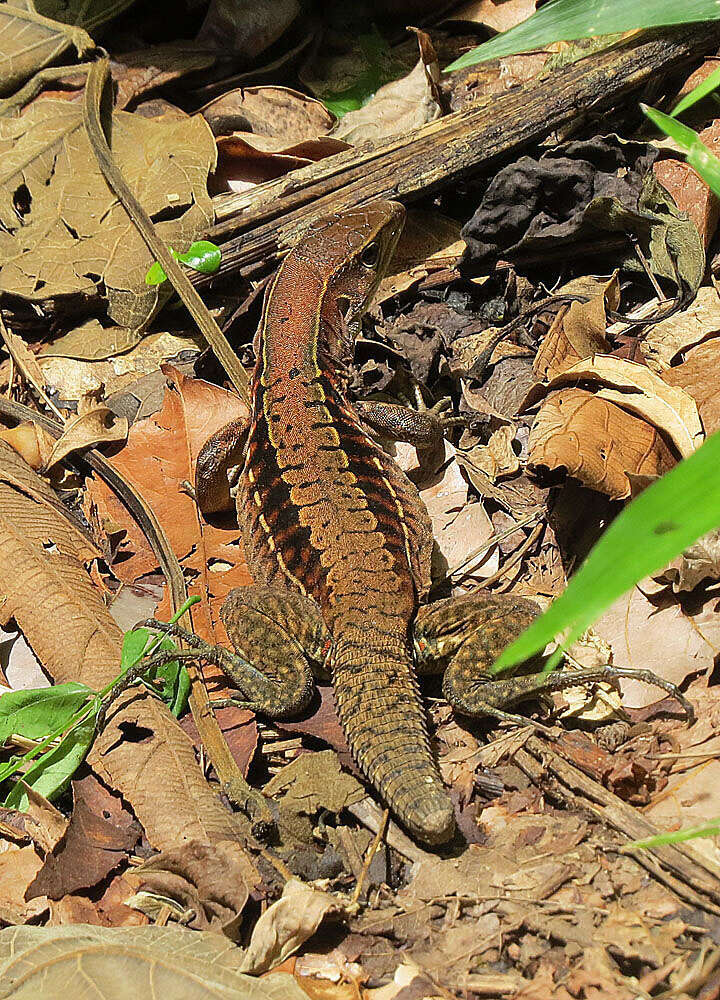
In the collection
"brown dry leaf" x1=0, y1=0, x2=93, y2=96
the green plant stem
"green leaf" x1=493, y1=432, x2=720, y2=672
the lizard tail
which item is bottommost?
the lizard tail

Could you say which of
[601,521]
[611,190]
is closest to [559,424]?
[601,521]

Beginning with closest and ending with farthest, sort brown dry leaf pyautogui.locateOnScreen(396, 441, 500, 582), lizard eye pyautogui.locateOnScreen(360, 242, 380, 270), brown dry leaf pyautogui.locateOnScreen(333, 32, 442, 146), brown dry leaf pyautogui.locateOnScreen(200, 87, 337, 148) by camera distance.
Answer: brown dry leaf pyautogui.locateOnScreen(396, 441, 500, 582) < lizard eye pyautogui.locateOnScreen(360, 242, 380, 270) < brown dry leaf pyautogui.locateOnScreen(333, 32, 442, 146) < brown dry leaf pyautogui.locateOnScreen(200, 87, 337, 148)

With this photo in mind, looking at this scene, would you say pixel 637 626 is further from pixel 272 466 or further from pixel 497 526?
pixel 272 466

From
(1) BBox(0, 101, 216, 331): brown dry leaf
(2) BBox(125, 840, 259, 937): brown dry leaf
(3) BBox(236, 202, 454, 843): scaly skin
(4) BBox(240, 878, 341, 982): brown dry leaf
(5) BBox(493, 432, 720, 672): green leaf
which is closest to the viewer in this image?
(5) BBox(493, 432, 720, 672): green leaf

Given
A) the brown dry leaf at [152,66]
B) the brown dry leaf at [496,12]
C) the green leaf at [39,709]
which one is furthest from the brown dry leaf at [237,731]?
the brown dry leaf at [496,12]

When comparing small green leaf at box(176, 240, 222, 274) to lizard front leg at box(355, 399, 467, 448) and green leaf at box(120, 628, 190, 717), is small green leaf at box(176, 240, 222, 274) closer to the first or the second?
lizard front leg at box(355, 399, 467, 448)

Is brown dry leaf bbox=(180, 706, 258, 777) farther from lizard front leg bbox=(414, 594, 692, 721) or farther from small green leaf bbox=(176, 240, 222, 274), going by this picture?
small green leaf bbox=(176, 240, 222, 274)

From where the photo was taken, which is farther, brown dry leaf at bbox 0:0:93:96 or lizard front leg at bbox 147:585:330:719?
brown dry leaf at bbox 0:0:93:96

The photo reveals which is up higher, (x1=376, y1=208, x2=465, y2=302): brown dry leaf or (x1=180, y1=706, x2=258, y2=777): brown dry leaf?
(x1=376, y1=208, x2=465, y2=302): brown dry leaf

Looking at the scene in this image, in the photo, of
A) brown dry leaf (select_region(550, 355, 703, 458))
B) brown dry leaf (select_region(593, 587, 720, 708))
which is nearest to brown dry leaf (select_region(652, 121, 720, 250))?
brown dry leaf (select_region(550, 355, 703, 458))

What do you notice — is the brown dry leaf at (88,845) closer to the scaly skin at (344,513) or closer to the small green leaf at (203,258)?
the scaly skin at (344,513)
